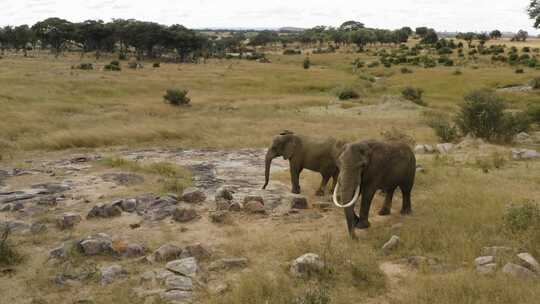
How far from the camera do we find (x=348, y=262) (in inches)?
322

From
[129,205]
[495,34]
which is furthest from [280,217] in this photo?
[495,34]

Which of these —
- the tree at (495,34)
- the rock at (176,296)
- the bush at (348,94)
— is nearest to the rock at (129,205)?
the rock at (176,296)

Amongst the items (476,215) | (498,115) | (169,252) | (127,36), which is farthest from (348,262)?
(127,36)

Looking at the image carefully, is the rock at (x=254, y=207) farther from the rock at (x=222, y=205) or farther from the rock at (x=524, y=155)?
the rock at (x=524, y=155)

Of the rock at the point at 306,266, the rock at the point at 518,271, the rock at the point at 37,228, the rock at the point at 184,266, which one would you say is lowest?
the rock at the point at 37,228

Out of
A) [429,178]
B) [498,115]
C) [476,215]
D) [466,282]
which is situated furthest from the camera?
[498,115]

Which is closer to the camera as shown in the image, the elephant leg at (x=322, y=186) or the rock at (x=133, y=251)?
the rock at (x=133, y=251)

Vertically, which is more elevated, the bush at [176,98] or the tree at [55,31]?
the tree at [55,31]

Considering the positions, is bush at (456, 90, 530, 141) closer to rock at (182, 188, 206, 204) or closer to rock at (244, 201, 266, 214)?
rock at (244, 201, 266, 214)

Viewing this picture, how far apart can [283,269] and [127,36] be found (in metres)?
73.0

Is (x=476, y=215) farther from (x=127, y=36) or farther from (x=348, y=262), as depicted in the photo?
(x=127, y=36)

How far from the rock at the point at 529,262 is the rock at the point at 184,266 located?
4807 mm

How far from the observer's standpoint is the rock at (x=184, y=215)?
36.4 ft

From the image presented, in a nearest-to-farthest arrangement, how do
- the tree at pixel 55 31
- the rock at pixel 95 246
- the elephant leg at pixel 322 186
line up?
the rock at pixel 95 246
the elephant leg at pixel 322 186
the tree at pixel 55 31
